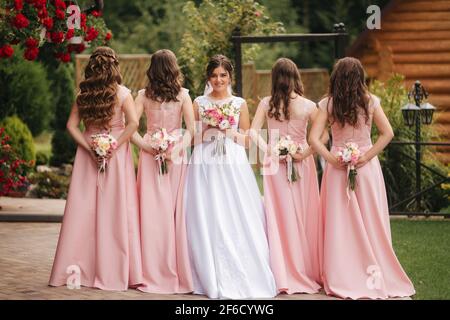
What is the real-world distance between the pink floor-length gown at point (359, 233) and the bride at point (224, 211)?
24.6 inches

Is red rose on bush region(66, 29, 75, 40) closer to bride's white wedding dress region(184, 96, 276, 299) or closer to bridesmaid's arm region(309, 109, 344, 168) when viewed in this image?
bride's white wedding dress region(184, 96, 276, 299)

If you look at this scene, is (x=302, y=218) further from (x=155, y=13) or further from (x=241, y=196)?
(x=155, y=13)

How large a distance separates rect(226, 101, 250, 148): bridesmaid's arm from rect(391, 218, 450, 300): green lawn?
2.15m

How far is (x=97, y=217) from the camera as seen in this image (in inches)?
365

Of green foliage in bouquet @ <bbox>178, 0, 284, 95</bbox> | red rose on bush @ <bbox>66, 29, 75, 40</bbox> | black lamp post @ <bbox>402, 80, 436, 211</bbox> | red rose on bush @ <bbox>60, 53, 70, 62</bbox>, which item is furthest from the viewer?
green foliage in bouquet @ <bbox>178, 0, 284, 95</bbox>

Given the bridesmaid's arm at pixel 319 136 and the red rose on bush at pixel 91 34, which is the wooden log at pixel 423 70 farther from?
the bridesmaid's arm at pixel 319 136

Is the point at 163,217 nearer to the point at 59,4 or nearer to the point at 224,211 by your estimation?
the point at 224,211

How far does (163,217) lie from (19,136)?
1222 cm

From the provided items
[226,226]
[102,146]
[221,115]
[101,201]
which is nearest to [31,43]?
[102,146]

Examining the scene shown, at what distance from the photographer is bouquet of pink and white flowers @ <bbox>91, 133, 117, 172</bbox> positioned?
915 centimetres

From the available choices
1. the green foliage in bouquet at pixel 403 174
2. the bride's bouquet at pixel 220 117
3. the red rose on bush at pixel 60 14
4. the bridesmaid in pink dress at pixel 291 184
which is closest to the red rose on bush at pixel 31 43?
the red rose on bush at pixel 60 14

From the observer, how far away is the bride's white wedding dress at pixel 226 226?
29.1 ft

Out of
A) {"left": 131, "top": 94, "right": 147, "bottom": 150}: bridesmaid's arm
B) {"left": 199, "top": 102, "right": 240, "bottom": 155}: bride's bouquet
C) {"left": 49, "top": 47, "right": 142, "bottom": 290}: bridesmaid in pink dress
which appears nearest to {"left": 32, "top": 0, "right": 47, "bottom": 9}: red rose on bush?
{"left": 49, "top": 47, "right": 142, "bottom": 290}: bridesmaid in pink dress

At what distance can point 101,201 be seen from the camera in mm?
9289
